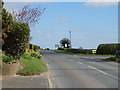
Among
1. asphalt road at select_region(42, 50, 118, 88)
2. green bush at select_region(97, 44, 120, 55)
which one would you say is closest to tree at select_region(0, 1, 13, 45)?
asphalt road at select_region(42, 50, 118, 88)

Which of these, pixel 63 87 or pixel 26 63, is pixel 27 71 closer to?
pixel 26 63

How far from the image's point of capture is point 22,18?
2189cm

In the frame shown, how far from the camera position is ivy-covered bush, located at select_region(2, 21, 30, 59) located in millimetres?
14500

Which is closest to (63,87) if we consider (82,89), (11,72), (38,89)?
(82,89)

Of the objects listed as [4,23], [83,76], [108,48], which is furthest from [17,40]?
[108,48]

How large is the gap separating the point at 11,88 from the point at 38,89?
936mm

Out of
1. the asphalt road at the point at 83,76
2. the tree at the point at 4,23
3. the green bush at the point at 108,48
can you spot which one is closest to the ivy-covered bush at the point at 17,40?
the tree at the point at 4,23

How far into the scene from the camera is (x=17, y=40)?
47.6ft

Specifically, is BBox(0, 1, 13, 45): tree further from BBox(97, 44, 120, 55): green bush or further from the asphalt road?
BBox(97, 44, 120, 55): green bush

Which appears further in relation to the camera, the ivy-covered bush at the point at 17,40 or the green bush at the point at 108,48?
the green bush at the point at 108,48

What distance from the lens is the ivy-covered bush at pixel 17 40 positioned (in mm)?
14500

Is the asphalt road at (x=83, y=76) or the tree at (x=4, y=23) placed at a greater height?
the tree at (x=4, y=23)

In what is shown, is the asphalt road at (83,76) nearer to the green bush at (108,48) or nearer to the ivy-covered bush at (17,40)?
the ivy-covered bush at (17,40)

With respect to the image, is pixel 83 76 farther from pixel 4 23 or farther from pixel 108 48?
pixel 108 48
